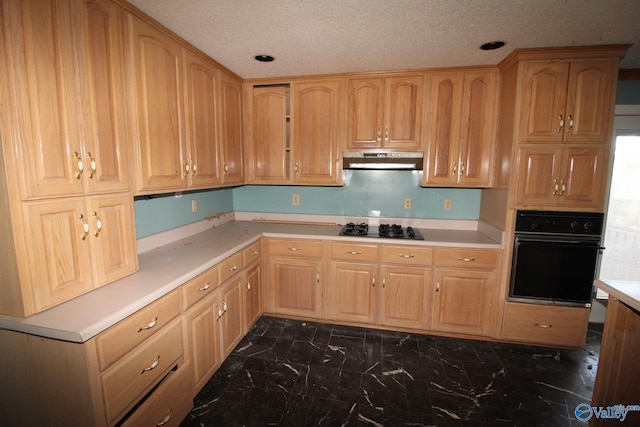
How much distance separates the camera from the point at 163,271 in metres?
1.75

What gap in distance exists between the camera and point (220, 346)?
212 centimetres

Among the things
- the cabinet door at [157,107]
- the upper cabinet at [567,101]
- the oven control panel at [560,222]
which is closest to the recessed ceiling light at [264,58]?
the cabinet door at [157,107]

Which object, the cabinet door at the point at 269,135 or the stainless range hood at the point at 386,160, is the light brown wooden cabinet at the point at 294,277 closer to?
the cabinet door at the point at 269,135

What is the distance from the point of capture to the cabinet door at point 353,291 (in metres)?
2.70

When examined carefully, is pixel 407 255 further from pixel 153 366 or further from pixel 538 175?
pixel 153 366

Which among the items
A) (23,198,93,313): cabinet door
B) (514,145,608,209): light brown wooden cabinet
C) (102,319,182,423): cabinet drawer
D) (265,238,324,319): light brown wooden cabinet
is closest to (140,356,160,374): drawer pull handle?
(102,319,182,423): cabinet drawer

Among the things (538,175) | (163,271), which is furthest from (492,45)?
(163,271)

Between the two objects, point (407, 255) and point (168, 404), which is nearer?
point (168, 404)

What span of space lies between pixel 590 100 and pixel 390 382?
2.55m

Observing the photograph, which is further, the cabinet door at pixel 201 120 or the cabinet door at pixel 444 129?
the cabinet door at pixel 444 129

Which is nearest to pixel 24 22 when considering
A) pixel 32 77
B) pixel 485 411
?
pixel 32 77

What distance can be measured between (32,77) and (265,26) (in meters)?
1.23

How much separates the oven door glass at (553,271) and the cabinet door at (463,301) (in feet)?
0.72

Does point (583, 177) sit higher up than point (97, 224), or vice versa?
point (583, 177)
